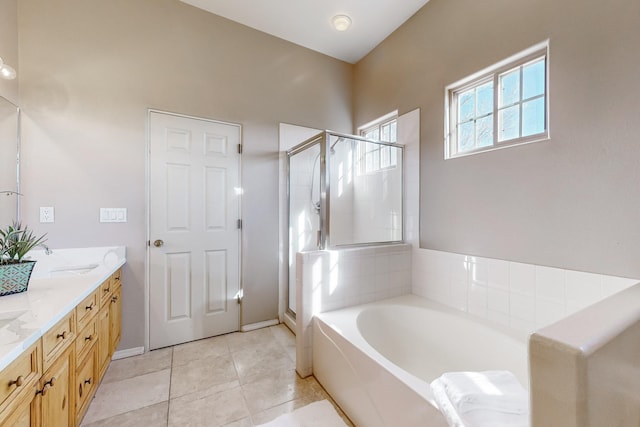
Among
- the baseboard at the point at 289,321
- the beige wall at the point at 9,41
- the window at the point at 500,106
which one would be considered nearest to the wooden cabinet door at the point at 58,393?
the baseboard at the point at 289,321

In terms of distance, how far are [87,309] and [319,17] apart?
2.93 metres

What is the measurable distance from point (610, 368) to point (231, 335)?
255 cm

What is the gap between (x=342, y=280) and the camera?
6.59ft

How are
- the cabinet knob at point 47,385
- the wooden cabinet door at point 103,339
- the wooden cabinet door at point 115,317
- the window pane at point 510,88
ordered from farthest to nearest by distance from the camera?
the wooden cabinet door at point 115,317, the window pane at point 510,88, the wooden cabinet door at point 103,339, the cabinet knob at point 47,385

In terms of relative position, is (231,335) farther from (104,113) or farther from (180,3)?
(180,3)

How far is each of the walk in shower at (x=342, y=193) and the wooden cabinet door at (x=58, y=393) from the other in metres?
1.55

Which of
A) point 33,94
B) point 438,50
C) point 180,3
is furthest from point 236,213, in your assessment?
point 438,50

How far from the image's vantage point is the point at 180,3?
228cm

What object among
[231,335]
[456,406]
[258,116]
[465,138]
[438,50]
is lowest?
[231,335]

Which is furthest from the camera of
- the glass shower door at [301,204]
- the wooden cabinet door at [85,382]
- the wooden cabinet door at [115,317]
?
the glass shower door at [301,204]

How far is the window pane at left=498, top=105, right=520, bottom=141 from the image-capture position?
5.56ft

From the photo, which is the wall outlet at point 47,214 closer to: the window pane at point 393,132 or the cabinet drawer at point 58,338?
the cabinet drawer at point 58,338

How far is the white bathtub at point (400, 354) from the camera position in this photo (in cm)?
116

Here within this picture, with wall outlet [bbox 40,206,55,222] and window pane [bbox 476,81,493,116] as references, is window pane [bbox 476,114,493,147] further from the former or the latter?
wall outlet [bbox 40,206,55,222]
